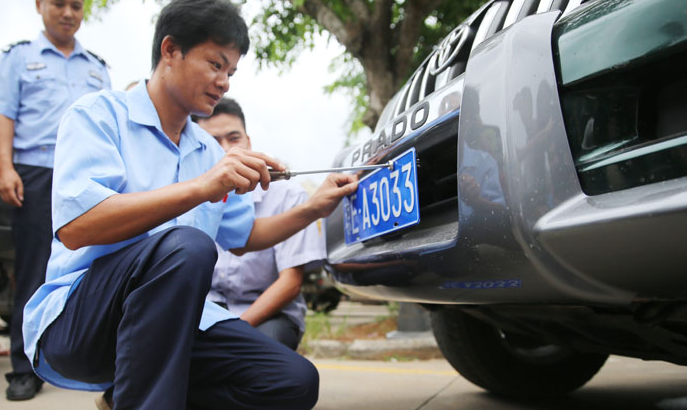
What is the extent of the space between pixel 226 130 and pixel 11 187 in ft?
2.77

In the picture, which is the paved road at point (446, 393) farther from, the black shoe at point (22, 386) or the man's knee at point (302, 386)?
the man's knee at point (302, 386)

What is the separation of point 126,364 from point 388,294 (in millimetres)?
647

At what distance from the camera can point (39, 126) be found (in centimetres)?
235

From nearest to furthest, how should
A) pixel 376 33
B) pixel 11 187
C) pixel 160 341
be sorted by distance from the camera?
pixel 160 341 < pixel 11 187 < pixel 376 33

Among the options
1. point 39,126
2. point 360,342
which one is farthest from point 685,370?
point 39,126

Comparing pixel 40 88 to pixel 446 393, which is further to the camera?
pixel 40 88

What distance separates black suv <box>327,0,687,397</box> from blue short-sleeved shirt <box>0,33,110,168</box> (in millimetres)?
1628

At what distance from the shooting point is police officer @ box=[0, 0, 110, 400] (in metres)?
2.21

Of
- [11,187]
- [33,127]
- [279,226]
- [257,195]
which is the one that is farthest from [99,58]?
[279,226]

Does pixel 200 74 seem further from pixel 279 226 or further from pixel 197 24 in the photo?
pixel 279 226

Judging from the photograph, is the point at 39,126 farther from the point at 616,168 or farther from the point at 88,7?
the point at 88,7

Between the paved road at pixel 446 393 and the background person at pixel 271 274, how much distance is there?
1.15 ft

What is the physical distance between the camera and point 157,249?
1235 millimetres

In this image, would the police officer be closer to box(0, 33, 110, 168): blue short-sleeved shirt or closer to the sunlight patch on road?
box(0, 33, 110, 168): blue short-sleeved shirt
